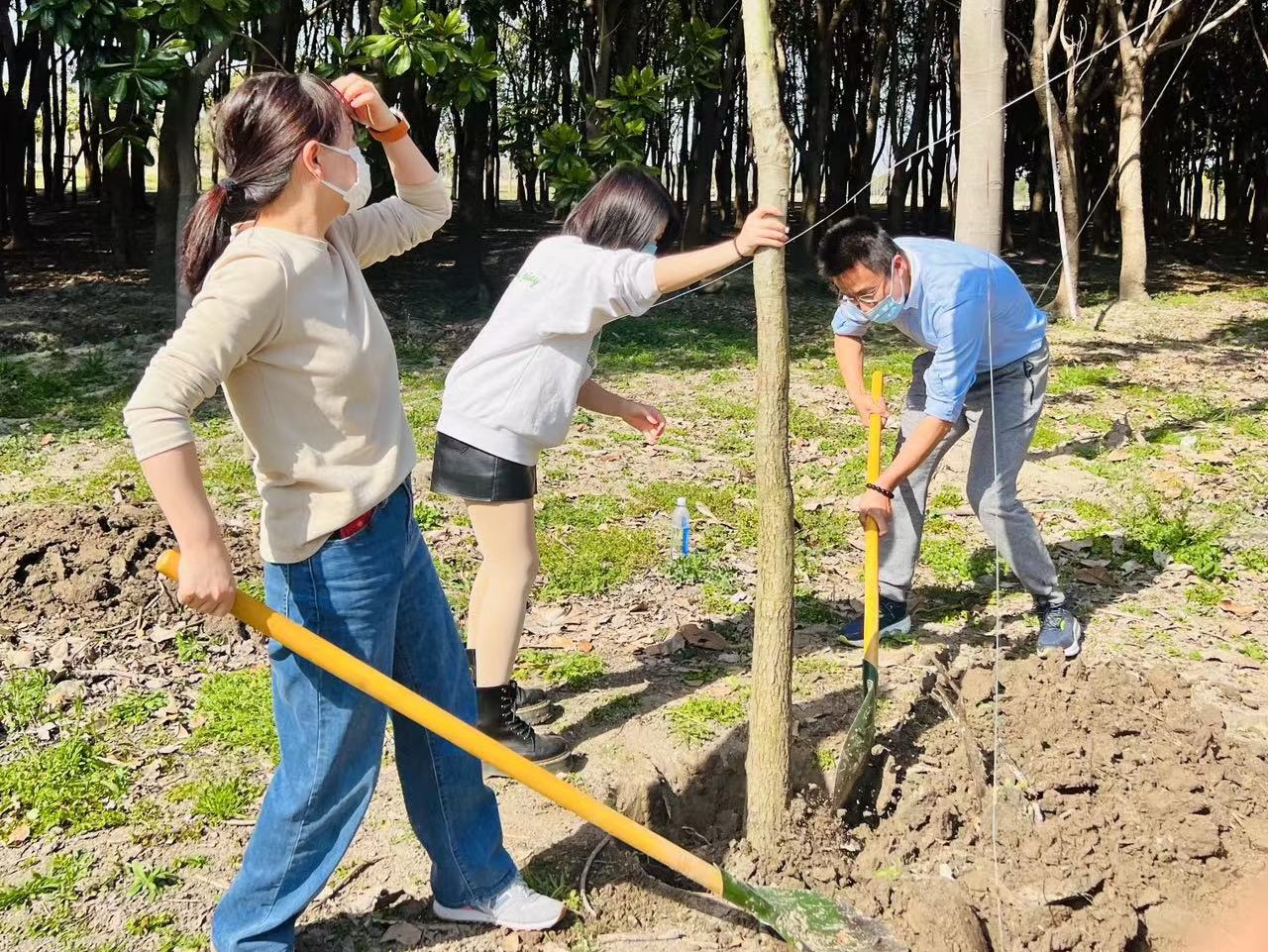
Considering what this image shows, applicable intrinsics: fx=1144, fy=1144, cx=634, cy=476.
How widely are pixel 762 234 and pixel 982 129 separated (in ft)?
14.7

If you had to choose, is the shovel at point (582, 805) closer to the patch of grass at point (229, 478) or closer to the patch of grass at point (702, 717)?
the patch of grass at point (702, 717)

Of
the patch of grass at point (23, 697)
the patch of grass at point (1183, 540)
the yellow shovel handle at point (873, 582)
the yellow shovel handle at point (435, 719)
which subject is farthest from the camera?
the patch of grass at point (1183, 540)

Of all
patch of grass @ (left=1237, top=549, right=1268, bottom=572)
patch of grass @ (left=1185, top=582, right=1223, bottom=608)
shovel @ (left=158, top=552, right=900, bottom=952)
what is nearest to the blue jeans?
shovel @ (left=158, top=552, right=900, bottom=952)

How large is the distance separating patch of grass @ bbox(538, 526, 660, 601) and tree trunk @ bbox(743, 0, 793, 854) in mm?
1971

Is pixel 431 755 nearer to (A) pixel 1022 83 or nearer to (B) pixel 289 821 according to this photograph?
(B) pixel 289 821

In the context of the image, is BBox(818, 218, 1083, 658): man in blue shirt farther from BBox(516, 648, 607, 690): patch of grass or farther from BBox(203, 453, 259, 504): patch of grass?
BBox(203, 453, 259, 504): patch of grass

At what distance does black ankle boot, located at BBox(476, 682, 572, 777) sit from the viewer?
335cm

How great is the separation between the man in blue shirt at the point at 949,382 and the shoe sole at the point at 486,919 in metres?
1.76

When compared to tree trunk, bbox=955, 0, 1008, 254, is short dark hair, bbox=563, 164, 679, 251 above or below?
below

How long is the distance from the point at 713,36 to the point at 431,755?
793 centimetres

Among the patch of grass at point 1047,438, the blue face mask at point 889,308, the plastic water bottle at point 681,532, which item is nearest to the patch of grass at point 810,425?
the patch of grass at point 1047,438

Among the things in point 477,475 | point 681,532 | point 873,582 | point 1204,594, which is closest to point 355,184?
point 477,475

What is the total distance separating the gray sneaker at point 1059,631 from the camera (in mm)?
4203

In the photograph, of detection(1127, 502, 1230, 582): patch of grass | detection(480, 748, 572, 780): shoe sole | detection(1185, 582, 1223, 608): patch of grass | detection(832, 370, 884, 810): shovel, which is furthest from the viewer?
detection(1127, 502, 1230, 582): patch of grass
